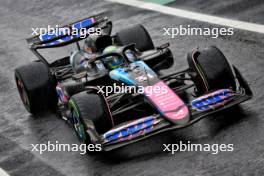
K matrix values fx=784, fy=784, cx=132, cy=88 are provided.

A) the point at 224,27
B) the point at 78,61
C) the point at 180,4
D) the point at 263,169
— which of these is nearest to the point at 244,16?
the point at 224,27

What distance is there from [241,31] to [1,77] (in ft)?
14.6

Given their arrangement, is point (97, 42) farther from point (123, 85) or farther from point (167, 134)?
point (167, 134)

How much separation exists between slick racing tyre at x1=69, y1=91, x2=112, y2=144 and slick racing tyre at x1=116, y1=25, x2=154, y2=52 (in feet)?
8.50

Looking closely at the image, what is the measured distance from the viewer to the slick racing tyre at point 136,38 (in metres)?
12.5

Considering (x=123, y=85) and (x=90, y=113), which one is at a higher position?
(x=90, y=113)

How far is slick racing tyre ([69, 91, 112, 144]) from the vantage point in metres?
9.84

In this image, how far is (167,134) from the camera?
10242mm

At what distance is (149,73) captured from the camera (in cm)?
1059
